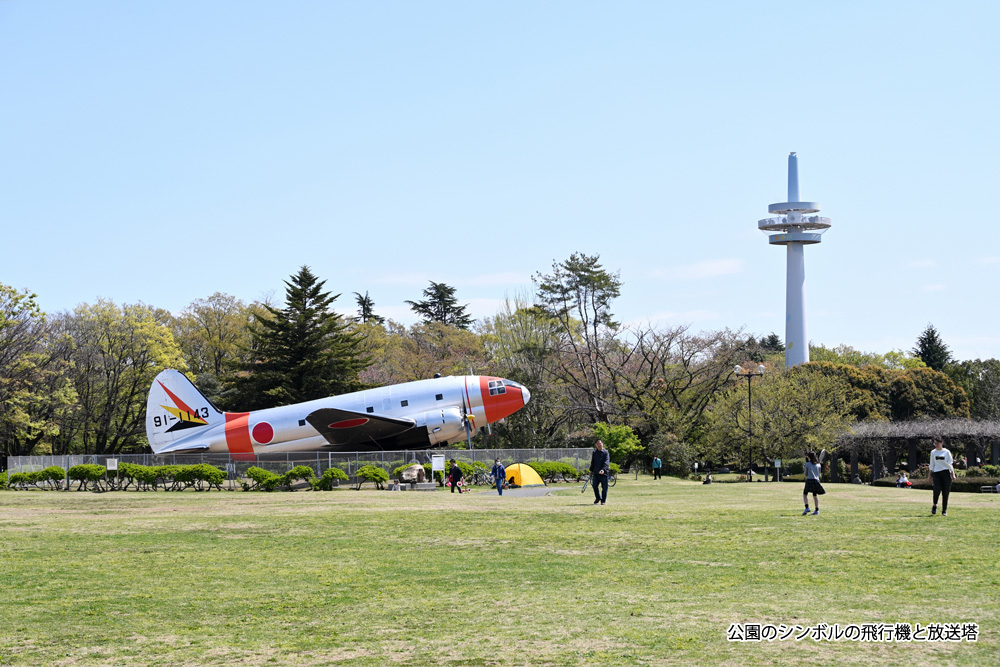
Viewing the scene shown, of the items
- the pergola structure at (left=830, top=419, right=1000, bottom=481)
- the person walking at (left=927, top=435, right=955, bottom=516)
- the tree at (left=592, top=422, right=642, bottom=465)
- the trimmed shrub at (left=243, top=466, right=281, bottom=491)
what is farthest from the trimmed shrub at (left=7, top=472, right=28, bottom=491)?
the pergola structure at (left=830, top=419, right=1000, bottom=481)

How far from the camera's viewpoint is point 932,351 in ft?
316

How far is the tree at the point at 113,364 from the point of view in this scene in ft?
224

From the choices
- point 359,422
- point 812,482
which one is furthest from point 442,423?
point 812,482

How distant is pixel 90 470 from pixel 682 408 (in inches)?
1420

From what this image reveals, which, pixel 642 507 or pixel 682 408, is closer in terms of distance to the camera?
pixel 642 507

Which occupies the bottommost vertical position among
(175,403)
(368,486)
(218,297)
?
(368,486)

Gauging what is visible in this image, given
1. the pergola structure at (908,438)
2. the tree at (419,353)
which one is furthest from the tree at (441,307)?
the pergola structure at (908,438)

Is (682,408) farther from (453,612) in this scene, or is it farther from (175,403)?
(453,612)

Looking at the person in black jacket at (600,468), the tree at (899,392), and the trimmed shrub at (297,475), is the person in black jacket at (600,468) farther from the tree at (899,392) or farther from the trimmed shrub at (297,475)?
the tree at (899,392)

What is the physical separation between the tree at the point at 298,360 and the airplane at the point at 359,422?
21.2 meters

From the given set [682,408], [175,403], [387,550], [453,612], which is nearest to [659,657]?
[453,612]

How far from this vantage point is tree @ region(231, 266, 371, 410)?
2704 inches

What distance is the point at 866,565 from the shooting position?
1241 cm

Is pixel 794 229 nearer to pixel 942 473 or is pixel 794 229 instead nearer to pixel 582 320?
pixel 582 320
